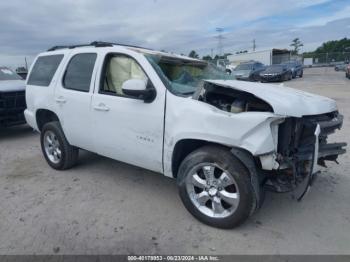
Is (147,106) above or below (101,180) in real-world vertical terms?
above

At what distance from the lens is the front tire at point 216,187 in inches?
115

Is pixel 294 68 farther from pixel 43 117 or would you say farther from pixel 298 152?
pixel 298 152

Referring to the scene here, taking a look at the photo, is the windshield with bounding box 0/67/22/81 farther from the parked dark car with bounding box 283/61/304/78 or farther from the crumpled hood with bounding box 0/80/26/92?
the parked dark car with bounding box 283/61/304/78

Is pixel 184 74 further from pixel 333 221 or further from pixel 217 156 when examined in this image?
pixel 333 221

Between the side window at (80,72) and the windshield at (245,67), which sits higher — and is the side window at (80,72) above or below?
below

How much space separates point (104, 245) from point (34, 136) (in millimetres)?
5551

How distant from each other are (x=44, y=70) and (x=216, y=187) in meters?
3.71

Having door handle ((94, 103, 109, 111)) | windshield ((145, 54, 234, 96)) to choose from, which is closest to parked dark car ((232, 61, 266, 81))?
windshield ((145, 54, 234, 96))

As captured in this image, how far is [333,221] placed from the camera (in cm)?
326

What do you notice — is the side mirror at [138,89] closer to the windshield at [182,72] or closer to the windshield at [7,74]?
the windshield at [182,72]

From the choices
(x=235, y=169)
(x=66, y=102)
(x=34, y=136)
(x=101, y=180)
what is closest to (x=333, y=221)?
(x=235, y=169)

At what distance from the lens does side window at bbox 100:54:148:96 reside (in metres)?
3.70

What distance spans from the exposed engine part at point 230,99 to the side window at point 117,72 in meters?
0.86

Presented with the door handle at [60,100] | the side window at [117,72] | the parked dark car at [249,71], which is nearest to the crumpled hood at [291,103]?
the side window at [117,72]
